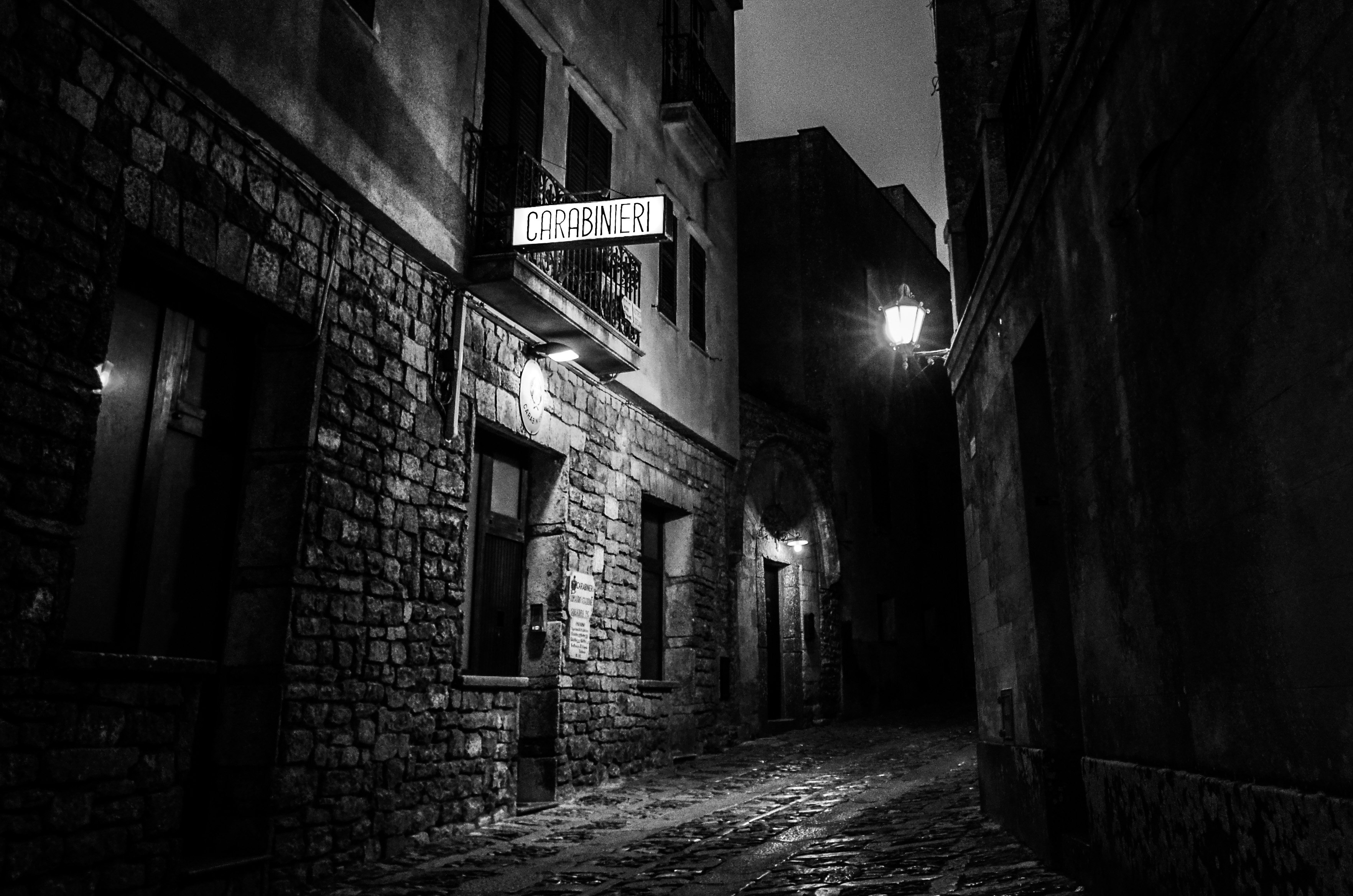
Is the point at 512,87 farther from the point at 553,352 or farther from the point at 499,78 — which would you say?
the point at 553,352

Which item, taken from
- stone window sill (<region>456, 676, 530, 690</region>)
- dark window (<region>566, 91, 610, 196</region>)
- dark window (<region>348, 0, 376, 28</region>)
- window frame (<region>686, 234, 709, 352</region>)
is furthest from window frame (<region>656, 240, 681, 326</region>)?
dark window (<region>348, 0, 376, 28</region>)

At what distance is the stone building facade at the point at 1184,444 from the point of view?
3045 millimetres

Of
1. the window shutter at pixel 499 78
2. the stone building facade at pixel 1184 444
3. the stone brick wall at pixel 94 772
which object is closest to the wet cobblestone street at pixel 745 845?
the stone building facade at pixel 1184 444

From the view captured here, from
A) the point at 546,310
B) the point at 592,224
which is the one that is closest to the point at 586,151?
the point at 546,310

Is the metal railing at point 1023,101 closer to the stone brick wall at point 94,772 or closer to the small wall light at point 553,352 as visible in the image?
the small wall light at point 553,352

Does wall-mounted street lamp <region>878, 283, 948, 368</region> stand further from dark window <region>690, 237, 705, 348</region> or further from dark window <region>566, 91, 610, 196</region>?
dark window <region>690, 237, 705, 348</region>

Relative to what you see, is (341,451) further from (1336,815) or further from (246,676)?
(1336,815)

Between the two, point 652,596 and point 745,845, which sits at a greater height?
point 652,596

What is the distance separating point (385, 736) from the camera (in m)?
7.27

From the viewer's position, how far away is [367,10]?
7.57m

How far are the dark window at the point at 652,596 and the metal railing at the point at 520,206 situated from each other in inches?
128

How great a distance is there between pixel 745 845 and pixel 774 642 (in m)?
10.6

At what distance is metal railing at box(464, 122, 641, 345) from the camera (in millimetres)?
8758

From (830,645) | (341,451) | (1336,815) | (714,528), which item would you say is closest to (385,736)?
(341,451)
